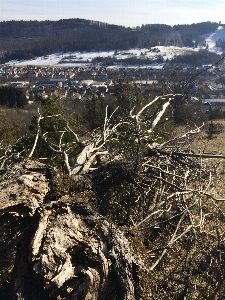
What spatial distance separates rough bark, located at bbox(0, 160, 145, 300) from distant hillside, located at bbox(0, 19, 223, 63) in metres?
139

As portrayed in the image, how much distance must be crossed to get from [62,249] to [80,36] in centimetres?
17925

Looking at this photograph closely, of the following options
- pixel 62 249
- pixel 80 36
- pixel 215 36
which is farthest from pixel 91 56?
pixel 62 249

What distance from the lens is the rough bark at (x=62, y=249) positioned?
2.05m

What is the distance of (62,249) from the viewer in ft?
7.11

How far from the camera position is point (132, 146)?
13.2 ft

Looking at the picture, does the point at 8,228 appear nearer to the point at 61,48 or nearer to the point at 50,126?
the point at 50,126

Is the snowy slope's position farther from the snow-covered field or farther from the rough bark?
the rough bark

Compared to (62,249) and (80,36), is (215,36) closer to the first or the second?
(80,36)

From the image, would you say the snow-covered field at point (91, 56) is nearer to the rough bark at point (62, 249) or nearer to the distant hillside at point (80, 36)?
the distant hillside at point (80, 36)

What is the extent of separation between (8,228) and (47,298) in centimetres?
75

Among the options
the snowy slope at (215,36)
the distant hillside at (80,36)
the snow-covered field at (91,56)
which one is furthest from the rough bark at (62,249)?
the snowy slope at (215,36)

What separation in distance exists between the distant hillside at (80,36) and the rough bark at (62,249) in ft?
457

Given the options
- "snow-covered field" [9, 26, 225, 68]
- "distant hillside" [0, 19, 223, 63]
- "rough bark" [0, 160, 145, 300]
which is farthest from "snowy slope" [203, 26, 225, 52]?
"rough bark" [0, 160, 145, 300]

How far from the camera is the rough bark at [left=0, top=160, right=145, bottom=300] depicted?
6.72 ft
